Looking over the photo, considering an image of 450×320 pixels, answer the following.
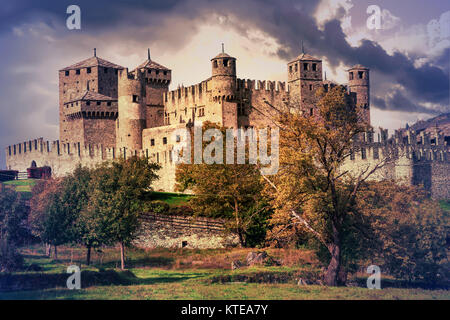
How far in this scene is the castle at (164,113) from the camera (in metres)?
41.3

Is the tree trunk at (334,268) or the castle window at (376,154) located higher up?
the castle window at (376,154)

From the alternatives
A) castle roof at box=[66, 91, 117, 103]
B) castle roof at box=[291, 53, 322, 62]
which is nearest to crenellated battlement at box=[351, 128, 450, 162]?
castle roof at box=[291, 53, 322, 62]

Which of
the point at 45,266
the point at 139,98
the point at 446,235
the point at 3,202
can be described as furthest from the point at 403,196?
the point at 139,98

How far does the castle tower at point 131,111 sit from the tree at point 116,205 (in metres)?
18.4

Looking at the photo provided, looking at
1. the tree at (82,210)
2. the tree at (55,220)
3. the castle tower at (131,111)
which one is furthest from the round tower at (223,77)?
the tree at (55,220)

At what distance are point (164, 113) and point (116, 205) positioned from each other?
93.7ft

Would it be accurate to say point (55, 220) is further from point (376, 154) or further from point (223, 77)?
point (223, 77)

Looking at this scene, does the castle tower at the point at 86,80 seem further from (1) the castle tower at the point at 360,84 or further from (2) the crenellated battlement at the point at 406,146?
(2) the crenellated battlement at the point at 406,146

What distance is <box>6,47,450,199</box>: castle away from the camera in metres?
41.3

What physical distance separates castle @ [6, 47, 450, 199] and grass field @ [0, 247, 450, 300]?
1552cm

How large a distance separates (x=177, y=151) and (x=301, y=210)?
18891mm

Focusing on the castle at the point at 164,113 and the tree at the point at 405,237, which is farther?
the castle at the point at 164,113

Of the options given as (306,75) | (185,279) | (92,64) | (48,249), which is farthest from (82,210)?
(92,64)

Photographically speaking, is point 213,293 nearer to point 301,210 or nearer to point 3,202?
point 301,210
